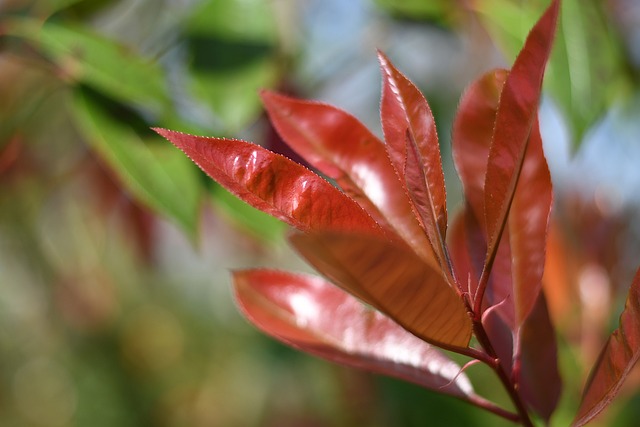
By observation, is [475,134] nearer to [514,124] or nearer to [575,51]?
[514,124]

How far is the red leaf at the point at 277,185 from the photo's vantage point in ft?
1.18

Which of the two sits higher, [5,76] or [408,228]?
[408,228]

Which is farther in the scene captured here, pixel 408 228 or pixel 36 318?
pixel 36 318

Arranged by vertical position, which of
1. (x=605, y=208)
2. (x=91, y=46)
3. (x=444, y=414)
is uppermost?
(x=91, y=46)

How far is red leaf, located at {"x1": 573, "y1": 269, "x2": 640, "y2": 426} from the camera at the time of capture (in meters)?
0.36

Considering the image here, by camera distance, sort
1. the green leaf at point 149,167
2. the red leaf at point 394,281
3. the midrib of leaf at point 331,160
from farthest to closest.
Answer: the green leaf at point 149,167
the midrib of leaf at point 331,160
the red leaf at point 394,281

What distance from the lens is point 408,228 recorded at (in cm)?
40

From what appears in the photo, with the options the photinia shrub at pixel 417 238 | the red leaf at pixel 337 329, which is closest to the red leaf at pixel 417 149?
the photinia shrub at pixel 417 238

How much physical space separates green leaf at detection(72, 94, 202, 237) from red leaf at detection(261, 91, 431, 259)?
0.25 meters

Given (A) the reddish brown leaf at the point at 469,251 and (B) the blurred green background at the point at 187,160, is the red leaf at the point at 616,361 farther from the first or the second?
(B) the blurred green background at the point at 187,160

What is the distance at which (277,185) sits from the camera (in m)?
0.37

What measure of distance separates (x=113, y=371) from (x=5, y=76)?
1.36m

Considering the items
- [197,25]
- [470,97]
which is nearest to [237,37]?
[197,25]

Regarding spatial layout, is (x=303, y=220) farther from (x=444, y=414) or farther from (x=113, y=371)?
(x=113, y=371)
